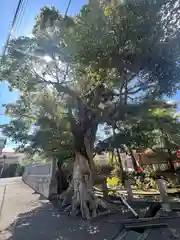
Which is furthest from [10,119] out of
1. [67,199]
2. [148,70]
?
[148,70]

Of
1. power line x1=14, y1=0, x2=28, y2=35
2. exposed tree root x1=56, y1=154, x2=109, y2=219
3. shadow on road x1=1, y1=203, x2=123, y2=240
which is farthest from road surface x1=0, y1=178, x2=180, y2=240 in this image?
power line x1=14, y1=0, x2=28, y2=35

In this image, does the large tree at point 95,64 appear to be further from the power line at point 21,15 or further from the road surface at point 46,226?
the road surface at point 46,226

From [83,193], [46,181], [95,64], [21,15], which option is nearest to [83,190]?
[83,193]

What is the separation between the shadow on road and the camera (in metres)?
4.12

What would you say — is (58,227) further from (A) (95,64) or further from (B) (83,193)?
(A) (95,64)

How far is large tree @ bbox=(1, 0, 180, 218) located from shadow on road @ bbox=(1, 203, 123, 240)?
26.4 inches

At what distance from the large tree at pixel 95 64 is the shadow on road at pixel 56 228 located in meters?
0.67

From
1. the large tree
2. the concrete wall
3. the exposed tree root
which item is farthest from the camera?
the concrete wall

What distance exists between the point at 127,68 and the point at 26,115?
4.42 m

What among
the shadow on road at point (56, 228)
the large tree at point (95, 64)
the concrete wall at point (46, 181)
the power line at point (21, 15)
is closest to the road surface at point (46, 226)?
the shadow on road at point (56, 228)

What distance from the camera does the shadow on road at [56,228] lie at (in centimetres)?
412

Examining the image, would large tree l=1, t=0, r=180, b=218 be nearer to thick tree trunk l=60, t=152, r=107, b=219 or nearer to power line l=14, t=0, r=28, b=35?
thick tree trunk l=60, t=152, r=107, b=219

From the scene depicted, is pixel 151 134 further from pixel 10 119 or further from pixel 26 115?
pixel 10 119

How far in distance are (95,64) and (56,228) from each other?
4.39 meters
